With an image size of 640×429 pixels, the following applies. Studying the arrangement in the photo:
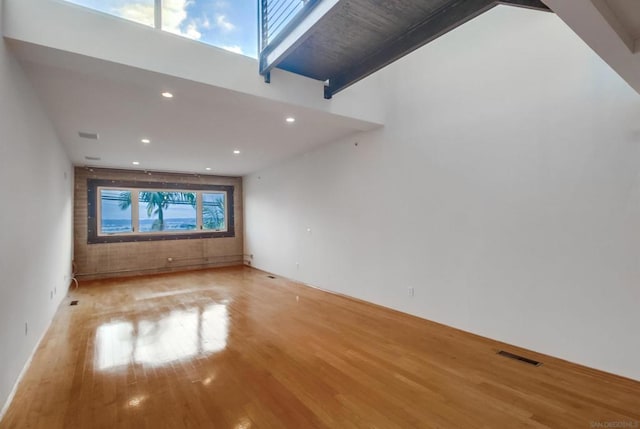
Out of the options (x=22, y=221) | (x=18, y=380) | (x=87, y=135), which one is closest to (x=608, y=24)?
(x=22, y=221)

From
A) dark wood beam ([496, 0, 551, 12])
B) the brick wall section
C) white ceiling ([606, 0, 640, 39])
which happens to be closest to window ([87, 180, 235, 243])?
the brick wall section

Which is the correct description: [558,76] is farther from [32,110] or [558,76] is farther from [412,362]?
[32,110]

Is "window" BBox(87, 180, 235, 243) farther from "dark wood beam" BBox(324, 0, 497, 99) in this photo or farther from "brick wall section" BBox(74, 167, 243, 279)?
"dark wood beam" BBox(324, 0, 497, 99)

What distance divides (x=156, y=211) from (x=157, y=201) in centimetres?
26

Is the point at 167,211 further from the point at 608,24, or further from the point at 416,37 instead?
the point at 608,24

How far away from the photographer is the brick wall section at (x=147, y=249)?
6.71 metres

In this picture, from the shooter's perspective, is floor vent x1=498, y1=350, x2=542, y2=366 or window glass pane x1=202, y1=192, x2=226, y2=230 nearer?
floor vent x1=498, y1=350, x2=542, y2=366

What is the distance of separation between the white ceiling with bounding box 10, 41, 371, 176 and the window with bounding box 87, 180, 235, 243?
1.00 m

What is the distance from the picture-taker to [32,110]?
297cm

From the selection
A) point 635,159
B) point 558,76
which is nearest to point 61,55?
point 558,76

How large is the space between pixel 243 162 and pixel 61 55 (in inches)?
175

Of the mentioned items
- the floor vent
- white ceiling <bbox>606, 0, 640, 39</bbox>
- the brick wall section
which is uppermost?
white ceiling <bbox>606, 0, 640, 39</bbox>

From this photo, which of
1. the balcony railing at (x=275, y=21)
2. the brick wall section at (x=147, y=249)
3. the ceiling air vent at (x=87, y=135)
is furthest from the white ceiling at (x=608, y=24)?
the brick wall section at (x=147, y=249)

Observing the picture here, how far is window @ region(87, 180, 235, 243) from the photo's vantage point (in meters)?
6.99
